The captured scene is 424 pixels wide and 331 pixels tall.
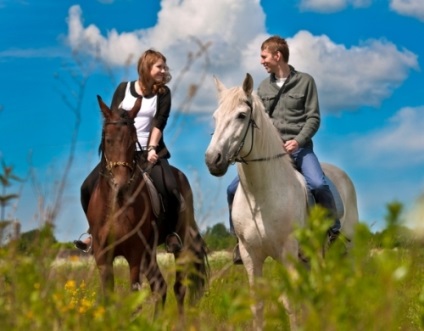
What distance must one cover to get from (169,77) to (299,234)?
22.3ft

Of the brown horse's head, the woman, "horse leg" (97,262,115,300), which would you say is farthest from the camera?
the woman

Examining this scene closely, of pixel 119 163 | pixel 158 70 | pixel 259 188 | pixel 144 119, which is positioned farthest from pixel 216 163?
pixel 158 70

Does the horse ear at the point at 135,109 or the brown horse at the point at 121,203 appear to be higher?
the horse ear at the point at 135,109

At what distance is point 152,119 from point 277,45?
5.87 feet

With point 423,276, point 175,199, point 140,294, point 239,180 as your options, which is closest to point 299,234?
point 140,294

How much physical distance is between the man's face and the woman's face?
4.28 ft

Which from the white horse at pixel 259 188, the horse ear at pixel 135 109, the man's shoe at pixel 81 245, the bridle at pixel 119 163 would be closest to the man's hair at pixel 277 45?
the white horse at pixel 259 188

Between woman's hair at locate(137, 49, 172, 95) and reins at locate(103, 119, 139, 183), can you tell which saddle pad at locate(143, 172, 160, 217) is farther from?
woman's hair at locate(137, 49, 172, 95)

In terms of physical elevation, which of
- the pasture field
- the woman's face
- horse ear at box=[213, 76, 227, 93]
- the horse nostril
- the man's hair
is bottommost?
the pasture field

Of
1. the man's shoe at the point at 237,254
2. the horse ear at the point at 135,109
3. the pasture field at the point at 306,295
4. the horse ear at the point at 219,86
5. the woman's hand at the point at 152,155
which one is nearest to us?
the pasture field at the point at 306,295

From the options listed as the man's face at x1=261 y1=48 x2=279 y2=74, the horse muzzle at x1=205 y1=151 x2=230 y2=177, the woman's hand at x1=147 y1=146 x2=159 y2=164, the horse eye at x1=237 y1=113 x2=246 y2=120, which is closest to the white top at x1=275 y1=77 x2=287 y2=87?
the man's face at x1=261 y1=48 x2=279 y2=74

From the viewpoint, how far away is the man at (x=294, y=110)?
8.23m

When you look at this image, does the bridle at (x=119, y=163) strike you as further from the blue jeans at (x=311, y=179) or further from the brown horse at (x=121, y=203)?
the blue jeans at (x=311, y=179)

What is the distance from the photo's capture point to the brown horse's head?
26.3 ft
